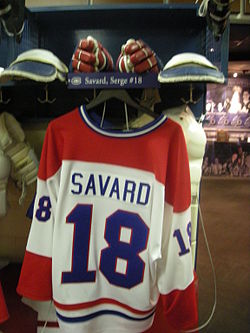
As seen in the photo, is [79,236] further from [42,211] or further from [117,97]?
[117,97]

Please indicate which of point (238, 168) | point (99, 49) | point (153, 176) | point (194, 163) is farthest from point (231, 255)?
point (99, 49)

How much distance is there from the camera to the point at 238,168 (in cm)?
221

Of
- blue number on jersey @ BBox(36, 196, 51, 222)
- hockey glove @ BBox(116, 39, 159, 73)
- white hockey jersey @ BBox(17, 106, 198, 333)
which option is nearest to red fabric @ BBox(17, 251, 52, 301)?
white hockey jersey @ BBox(17, 106, 198, 333)

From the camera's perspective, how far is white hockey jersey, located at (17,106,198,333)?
849mm

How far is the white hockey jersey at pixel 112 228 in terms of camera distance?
85 cm

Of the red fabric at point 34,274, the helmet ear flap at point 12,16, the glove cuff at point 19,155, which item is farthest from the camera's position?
the glove cuff at point 19,155

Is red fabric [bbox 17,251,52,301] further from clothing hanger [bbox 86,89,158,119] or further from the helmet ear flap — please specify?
the helmet ear flap

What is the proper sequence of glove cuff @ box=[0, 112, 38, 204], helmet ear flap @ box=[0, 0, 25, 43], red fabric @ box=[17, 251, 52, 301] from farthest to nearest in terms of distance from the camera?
glove cuff @ box=[0, 112, 38, 204] < red fabric @ box=[17, 251, 52, 301] < helmet ear flap @ box=[0, 0, 25, 43]

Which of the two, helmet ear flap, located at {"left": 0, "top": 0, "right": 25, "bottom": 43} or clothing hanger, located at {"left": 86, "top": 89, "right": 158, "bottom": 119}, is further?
clothing hanger, located at {"left": 86, "top": 89, "right": 158, "bottom": 119}

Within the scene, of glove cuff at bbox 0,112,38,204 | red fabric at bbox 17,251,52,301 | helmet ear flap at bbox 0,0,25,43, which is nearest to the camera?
helmet ear flap at bbox 0,0,25,43

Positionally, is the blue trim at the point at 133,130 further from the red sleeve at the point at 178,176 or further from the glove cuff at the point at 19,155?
the glove cuff at the point at 19,155

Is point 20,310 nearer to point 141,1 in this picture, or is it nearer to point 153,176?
point 153,176

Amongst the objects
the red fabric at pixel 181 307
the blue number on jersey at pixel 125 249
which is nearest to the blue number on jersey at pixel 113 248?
the blue number on jersey at pixel 125 249

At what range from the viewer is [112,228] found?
876 mm
